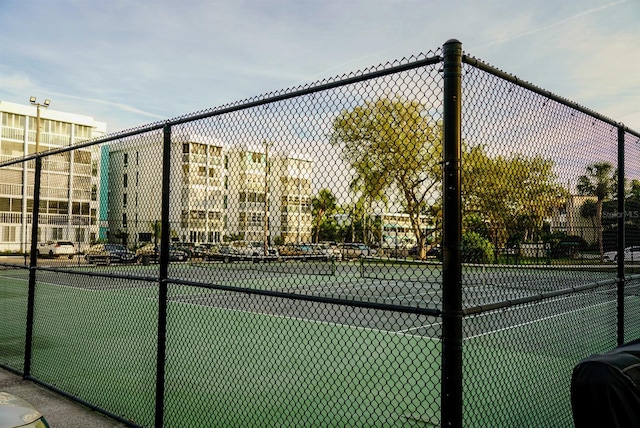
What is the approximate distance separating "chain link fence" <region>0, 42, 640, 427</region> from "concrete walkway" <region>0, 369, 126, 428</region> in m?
0.14

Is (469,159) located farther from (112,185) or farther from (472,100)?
(112,185)

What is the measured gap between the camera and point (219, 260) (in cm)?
443

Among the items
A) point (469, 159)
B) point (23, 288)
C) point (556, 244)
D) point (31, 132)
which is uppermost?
point (31, 132)

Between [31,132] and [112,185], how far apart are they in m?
57.3

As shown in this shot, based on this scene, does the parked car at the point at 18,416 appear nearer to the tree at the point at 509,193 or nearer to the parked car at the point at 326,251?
the parked car at the point at 326,251

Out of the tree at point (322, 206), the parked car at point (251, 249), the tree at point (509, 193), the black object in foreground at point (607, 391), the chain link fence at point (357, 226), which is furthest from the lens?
the parked car at point (251, 249)

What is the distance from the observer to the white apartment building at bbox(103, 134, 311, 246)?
3.69 metres

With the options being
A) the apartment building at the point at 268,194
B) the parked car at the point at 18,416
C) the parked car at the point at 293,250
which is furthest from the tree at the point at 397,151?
the parked car at the point at 18,416

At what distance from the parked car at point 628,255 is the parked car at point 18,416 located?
496 cm

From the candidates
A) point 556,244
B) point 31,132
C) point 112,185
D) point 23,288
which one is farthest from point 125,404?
point 31,132

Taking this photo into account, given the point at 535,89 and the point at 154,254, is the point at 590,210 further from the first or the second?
the point at 154,254

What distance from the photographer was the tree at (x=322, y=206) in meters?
3.24

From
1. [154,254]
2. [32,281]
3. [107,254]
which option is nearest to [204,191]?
[154,254]

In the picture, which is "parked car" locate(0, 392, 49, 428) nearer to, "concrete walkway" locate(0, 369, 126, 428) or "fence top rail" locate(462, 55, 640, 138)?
"concrete walkway" locate(0, 369, 126, 428)
